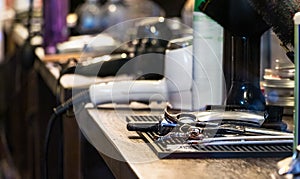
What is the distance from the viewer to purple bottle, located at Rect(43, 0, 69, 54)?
2.45 m

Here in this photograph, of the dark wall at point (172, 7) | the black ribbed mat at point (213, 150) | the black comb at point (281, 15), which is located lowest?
the black ribbed mat at point (213, 150)

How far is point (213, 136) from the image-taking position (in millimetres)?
980

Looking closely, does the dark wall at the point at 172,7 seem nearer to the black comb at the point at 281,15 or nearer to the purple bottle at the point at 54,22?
the purple bottle at the point at 54,22

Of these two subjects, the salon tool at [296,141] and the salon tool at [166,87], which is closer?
the salon tool at [296,141]

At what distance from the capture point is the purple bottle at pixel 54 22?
245 cm

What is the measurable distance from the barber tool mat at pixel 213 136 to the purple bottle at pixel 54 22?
1440mm

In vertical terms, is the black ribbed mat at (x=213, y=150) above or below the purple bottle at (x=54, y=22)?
below

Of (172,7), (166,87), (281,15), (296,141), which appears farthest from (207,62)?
(172,7)

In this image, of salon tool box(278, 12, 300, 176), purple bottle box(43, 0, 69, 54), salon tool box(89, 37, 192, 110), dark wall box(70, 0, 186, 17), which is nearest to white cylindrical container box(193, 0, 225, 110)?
salon tool box(89, 37, 192, 110)

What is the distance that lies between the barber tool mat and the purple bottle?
1.44 m

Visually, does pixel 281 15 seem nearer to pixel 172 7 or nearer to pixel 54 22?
pixel 172 7

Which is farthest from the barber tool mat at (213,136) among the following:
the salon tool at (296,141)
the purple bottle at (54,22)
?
the purple bottle at (54,22)

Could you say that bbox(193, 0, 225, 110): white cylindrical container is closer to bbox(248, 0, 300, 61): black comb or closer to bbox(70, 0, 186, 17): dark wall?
bbox(248, 0, 300, 61): black comb

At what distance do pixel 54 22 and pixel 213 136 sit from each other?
1590mm
